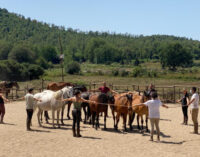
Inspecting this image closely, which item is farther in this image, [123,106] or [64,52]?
[64,52]

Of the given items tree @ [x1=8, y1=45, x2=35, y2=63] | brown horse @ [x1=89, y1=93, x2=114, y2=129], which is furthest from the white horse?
tree @ [x1=8, y1=45, x2=35, y2=63]

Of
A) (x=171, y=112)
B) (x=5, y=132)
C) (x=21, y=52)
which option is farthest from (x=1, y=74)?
(x=5, y=132)

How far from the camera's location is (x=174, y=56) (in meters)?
96.2

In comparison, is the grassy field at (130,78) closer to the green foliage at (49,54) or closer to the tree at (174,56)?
the tree at (174,56)

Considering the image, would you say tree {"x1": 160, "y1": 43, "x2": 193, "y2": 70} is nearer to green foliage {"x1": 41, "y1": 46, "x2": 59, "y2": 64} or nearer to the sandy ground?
green foliage {"x1": 41, "y1": 46, "x2": 59, "y2": 64}

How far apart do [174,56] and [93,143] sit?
87.9 m

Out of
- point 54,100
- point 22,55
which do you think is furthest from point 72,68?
point 54,100

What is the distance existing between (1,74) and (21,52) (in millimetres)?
31585

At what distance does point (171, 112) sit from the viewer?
20078 millimetres

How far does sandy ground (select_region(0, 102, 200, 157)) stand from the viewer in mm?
9891

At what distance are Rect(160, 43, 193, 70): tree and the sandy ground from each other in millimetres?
83294

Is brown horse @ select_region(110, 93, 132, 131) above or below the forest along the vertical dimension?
below

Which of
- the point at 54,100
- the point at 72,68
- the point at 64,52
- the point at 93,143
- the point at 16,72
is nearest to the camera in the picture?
the point at 93,143

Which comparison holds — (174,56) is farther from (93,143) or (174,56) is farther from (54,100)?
(93,143)
